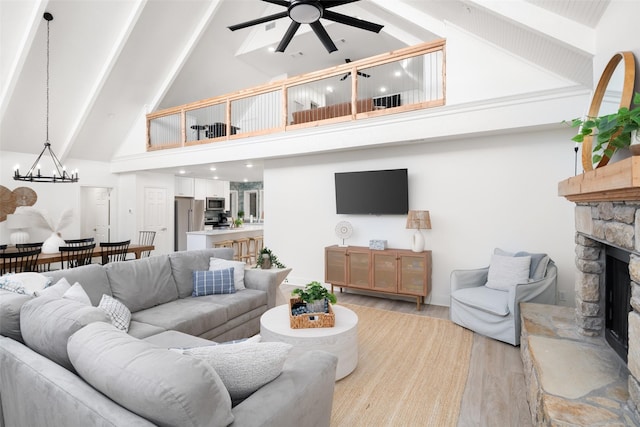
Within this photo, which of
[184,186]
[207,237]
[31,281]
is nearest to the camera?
[31,281]

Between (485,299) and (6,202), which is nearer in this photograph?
(485,299)

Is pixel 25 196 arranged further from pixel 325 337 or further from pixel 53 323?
pixel 325 337

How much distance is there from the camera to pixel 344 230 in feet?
16.7

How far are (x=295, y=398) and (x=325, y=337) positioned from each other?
116 cm

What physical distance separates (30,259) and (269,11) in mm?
6494

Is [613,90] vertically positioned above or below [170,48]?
below

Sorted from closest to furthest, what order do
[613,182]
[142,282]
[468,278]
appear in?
1. [613,182]
2. [142,282]
3. [468,278]

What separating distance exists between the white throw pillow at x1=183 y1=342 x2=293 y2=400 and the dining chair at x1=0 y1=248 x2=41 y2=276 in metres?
4.32

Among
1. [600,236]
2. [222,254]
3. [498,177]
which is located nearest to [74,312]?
[222,254]

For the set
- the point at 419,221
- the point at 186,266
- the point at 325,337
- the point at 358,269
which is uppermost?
the point at 419,221

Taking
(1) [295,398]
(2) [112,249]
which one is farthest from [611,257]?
(2) [112,249]

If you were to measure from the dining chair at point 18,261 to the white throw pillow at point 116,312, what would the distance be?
2595 mm

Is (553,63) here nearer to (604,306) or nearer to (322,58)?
(604,306)

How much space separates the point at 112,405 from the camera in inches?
44.0
